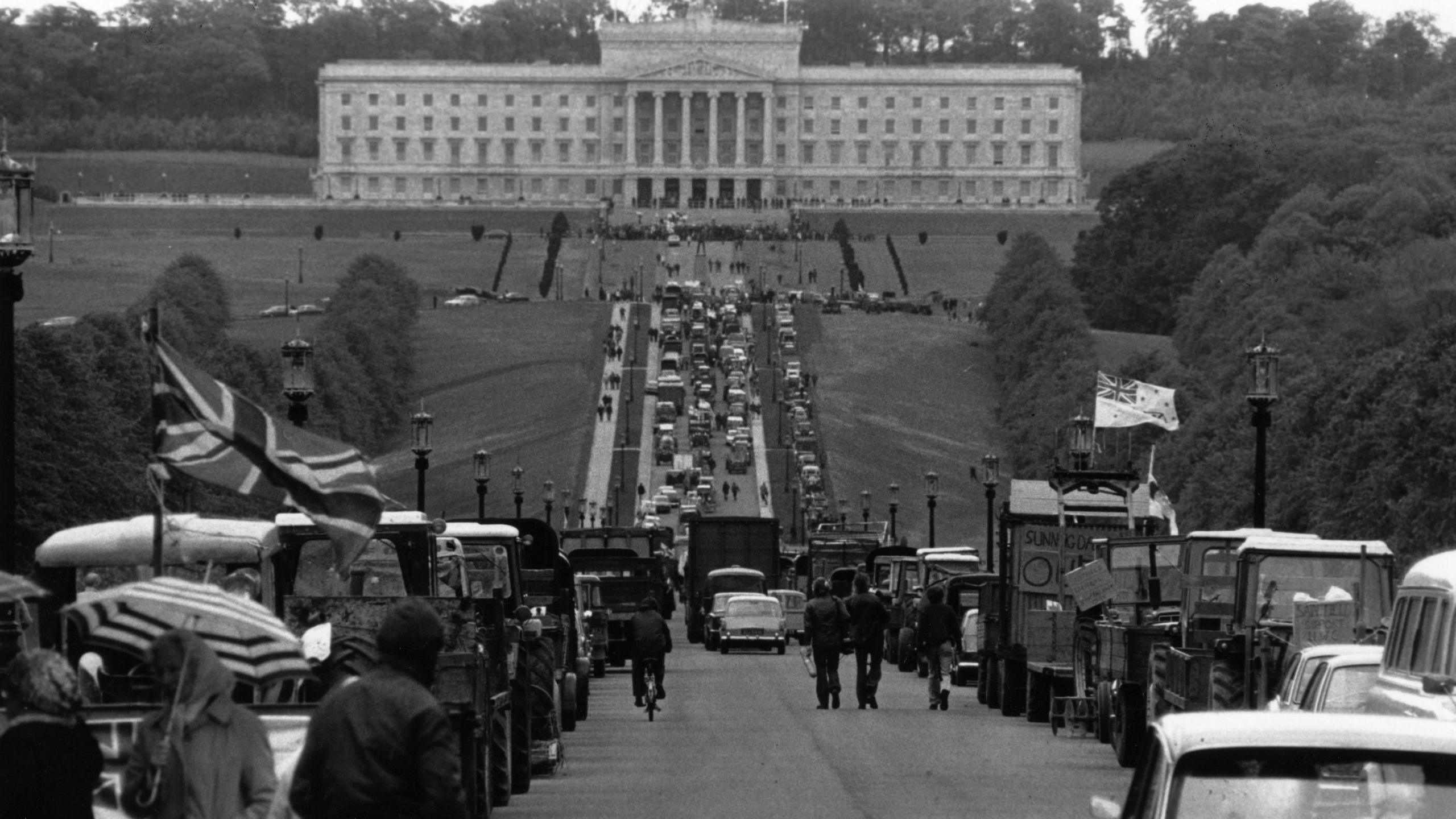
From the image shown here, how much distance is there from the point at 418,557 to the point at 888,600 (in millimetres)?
25396

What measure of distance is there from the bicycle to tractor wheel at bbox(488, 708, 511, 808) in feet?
31.9

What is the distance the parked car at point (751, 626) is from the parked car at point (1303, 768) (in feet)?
124

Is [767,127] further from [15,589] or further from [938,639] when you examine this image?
[15,589]

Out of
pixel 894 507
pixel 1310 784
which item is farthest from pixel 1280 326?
pixel 1310 784

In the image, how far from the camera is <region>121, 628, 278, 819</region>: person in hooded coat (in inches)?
383

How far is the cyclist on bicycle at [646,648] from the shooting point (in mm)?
28109

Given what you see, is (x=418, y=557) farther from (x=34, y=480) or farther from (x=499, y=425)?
(x=499, y=425)

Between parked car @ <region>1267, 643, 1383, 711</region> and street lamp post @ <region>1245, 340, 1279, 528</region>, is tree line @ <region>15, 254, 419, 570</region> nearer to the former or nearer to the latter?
street lamp post @ <region>1245, 340, 1279, 528</region>

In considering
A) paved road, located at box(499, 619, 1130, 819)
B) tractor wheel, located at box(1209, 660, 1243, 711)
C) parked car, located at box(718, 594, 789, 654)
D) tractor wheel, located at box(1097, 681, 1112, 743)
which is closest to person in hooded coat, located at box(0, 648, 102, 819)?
paved road, located at box(499, 619, 1130, 819)

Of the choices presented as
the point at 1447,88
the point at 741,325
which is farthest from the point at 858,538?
the point at 1447,88

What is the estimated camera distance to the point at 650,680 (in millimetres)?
28500

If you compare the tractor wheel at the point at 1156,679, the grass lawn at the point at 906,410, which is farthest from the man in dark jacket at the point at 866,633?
the grass lawn at the point at 906,410

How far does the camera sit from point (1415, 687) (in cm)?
1346

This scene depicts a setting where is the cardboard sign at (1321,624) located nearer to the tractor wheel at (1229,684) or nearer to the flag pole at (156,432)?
the tractor wheel at (1229,684)
